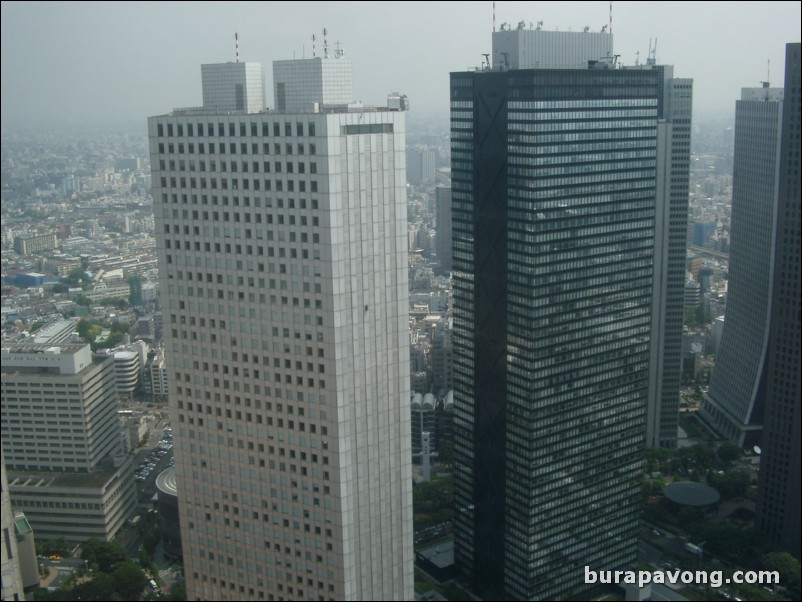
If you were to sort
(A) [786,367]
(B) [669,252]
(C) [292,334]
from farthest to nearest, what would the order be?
(B) [669,252] → (A) [786,367] → (C) [292,334]

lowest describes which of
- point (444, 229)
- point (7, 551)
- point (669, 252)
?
point (7, 551)

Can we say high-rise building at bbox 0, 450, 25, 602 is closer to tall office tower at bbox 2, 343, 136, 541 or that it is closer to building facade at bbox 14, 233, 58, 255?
tall office tower at bbox 2, 343, 136, 541

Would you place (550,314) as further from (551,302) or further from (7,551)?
(7,551)

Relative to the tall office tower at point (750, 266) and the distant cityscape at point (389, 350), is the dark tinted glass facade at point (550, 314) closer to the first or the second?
the distant cityscape at point (389, 350)

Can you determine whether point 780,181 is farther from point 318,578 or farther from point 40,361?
point 40,361

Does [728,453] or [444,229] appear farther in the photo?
[444,229]

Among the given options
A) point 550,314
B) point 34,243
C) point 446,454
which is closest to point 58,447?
point 34,243

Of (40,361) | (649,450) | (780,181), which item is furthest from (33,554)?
(780,181)
